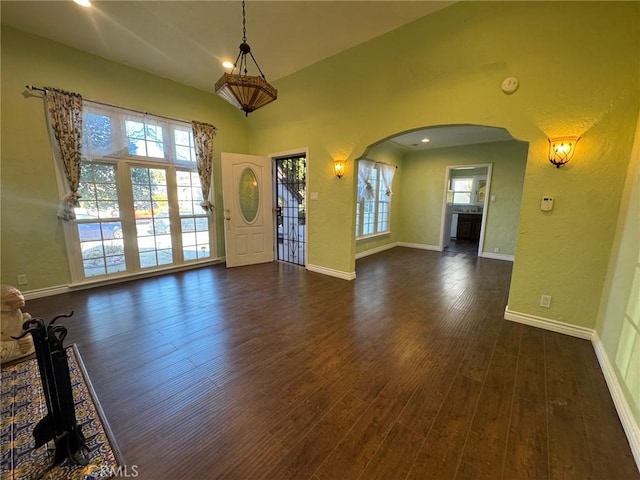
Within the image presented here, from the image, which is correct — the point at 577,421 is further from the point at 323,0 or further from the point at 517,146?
the point at 517,146

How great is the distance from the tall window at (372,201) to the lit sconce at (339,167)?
159 cm

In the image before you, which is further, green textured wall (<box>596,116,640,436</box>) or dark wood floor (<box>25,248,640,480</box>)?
green textured wall (<box>596,116,640,436</box>)

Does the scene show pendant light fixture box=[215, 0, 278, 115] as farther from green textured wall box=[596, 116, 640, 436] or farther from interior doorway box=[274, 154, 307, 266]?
green textured wall box=[596, 116, 640, 436]

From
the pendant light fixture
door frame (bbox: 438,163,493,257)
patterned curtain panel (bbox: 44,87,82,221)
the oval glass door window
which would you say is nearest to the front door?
the oval glass door window

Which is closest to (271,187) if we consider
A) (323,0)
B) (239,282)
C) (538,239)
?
(239,282)

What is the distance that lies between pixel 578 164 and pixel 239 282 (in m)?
4.33

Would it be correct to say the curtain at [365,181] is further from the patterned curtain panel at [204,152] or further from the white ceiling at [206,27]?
the patterned curtain panel at [204,152]

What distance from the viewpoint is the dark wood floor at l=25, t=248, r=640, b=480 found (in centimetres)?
132

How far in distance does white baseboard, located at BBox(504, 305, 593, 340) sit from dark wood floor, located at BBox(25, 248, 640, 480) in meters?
0.09

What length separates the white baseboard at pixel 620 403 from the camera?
1383 millimetres

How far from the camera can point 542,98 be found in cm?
245

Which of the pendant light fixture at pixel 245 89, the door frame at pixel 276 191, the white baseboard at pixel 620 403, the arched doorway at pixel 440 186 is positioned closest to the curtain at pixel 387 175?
the arched doorway at pixel 440 186

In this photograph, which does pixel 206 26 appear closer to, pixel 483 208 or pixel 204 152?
pixel 204 152

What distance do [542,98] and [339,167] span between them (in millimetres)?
2445
